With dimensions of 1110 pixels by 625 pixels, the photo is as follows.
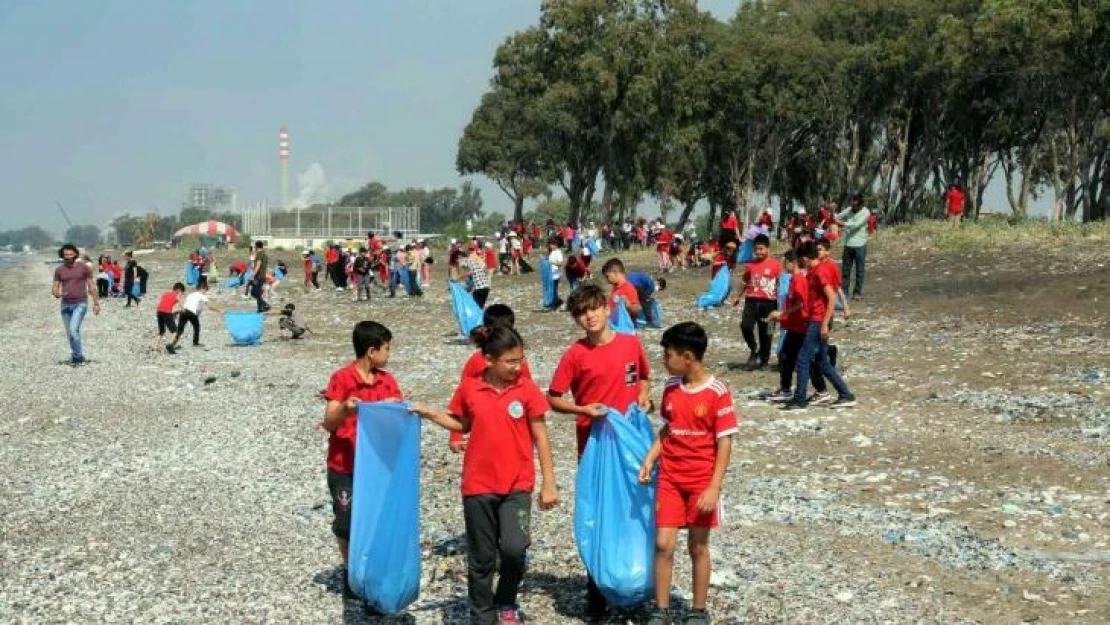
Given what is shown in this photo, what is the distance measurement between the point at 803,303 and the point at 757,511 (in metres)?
4.09

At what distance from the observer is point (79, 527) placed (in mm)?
9031

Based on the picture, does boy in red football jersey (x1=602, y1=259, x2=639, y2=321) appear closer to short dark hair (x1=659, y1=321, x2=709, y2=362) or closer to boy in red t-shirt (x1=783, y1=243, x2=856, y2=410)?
boy in red t-shirt (x1=783, y1=243, x2=856, y2=410)

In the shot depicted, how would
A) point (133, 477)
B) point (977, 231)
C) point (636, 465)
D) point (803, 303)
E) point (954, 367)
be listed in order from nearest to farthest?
point (636, 465), point (133, 477), point (803, 303), point (954, 367), point (977, 231)

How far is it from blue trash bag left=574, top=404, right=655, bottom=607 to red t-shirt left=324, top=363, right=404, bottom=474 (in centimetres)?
116

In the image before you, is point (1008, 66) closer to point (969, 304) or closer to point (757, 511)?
point (969, 304)

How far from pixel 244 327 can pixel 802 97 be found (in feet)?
101

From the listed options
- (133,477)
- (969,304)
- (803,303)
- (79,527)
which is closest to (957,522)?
(803,303)

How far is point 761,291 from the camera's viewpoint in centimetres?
1502

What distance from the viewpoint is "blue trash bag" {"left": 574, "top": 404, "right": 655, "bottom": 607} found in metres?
6.29

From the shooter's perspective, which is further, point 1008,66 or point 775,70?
point 775,70

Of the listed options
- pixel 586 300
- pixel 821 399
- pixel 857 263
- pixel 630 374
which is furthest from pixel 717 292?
pixel 586 300

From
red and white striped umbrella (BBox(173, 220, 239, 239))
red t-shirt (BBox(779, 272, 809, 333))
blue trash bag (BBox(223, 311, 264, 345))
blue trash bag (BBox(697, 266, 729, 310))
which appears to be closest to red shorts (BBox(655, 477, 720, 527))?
red t-shirt (BBox(779, 272, 809, 333))

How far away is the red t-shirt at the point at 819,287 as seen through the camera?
1227cm

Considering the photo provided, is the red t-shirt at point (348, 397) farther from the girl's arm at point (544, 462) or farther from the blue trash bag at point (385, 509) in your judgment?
the girl's arm at point (544, 462)
